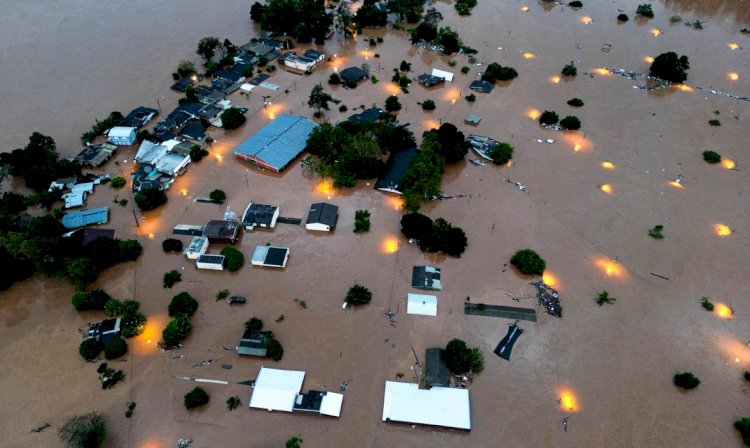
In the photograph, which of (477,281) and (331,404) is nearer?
(331,404)

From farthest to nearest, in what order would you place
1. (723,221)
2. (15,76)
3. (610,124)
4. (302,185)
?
1. (15,76)
2. (610,124)
3. (302,185)
4. (723,221)

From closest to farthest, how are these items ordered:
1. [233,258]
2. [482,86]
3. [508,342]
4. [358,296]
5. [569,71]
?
[508,342] < [358,296] < [233,258] < [482,86] < [569,71]

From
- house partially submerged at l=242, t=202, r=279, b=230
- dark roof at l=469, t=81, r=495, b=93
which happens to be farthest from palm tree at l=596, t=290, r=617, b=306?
dark roof at l=469, t=81, r=495, b=93

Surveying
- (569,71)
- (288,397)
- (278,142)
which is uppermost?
(569,71)

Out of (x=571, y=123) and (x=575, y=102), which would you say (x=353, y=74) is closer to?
(x=571, y=123)

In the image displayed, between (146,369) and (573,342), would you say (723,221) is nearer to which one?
(573,342)

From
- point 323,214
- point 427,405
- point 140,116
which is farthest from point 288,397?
point 140,116

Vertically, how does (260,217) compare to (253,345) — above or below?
above

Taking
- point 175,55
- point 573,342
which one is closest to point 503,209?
point 573,342
